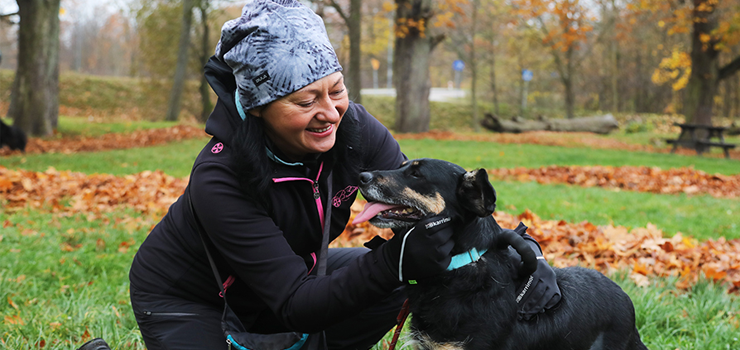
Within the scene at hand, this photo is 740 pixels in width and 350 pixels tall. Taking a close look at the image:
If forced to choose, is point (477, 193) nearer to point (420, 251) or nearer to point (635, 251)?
point (420, 251)

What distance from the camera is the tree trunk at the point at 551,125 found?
25891 millimetres

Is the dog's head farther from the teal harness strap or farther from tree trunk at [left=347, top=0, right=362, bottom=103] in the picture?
tree trunk at [left=347, top=0, right=362, bottom=103]

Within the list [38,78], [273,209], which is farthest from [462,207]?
[38,78]

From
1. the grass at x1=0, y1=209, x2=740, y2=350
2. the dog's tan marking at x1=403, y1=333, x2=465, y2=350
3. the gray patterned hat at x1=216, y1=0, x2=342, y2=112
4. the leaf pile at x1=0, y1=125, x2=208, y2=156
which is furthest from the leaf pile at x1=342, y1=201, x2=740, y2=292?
the leaf pile at x1=0, y1=125, x2=208, y2=156

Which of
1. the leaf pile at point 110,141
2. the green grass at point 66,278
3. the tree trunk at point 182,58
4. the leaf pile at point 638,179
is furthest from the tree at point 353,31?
the green grass at point 66,278

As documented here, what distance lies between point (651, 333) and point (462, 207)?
200 centimetres

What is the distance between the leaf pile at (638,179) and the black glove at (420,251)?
27.7 ft

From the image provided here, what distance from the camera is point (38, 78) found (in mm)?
15281

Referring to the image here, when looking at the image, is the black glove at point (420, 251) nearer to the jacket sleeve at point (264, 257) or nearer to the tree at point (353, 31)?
the jacket sleeve at point (264, 257)

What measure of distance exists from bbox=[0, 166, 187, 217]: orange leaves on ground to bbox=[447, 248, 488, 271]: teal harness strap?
5.22 m

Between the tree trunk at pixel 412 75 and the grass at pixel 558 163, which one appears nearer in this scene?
the grass at pixel 558 163

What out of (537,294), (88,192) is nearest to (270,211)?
(537,294)

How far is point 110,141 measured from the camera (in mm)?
16156

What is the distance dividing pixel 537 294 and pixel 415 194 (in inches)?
28.6
